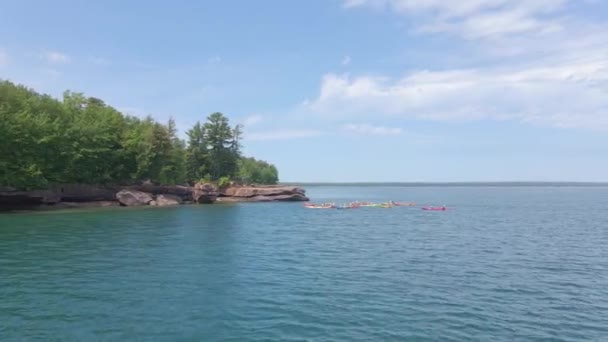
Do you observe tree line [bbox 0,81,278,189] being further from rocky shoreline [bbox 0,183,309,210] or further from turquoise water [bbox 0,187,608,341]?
turquoise water [bbox 0,187,608,341]

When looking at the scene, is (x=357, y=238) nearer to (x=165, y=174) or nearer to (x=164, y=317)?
(x=164, y=317)

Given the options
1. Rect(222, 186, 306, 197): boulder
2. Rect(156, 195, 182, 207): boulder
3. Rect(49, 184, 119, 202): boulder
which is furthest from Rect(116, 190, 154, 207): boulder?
Rect(222, 186, 306, 197): boulder

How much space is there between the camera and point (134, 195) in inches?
3469

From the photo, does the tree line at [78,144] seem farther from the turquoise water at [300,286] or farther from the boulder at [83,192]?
the turquoise water at [300,286]

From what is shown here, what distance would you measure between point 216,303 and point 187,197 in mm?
83291

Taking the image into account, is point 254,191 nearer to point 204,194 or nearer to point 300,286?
point 204,194

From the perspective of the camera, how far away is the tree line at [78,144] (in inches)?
2736

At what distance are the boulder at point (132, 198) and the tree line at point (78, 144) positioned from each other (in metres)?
4.80

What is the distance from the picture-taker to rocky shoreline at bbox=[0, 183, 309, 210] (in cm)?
7443

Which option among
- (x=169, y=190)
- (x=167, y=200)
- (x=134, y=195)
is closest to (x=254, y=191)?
(x=169, y=190)

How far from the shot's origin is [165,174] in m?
99.3

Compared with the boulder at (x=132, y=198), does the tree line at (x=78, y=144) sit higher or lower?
higher

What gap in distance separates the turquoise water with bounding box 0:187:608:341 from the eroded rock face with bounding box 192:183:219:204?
54.1 m

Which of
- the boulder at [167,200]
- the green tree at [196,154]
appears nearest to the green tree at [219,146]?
the green tree at [196,154]
